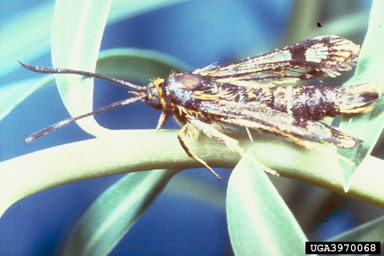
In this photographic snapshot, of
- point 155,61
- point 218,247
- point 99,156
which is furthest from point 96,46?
point 218,247

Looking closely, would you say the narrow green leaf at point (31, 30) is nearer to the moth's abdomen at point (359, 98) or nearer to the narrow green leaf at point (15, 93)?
the narrow green leaf at point (15, 93)

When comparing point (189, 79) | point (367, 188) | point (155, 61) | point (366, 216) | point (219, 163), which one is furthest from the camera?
point (366, 216)

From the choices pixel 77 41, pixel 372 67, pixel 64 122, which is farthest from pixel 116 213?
pixel 372 67

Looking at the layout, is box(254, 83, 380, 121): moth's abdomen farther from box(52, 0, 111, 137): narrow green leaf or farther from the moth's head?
box(52, 0, 111, 137): narrow green leaf

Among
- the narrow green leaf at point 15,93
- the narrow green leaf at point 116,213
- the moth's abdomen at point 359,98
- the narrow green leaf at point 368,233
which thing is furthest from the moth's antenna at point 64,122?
the narrow green leaf at point 368,233

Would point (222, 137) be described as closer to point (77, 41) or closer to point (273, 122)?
point (273, 122)

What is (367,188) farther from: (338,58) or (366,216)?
(366,216)

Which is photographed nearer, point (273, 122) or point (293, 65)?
point (273, 122)
